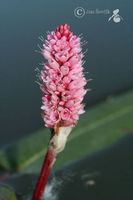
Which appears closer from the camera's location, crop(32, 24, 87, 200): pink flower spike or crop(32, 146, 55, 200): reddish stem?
crop(32, 24, 87, 200): pink flower spike

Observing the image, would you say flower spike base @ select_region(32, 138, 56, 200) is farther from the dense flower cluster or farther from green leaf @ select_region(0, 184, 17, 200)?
green leaf @ select_region(0, 184, 17, 200)

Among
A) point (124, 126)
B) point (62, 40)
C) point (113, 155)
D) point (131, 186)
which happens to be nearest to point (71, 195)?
point (131, 186)

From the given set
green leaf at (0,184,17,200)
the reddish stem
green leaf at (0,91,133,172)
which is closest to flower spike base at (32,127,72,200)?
the reddish stem

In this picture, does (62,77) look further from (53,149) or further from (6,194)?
(6,194)

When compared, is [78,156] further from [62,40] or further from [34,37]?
[34,37]

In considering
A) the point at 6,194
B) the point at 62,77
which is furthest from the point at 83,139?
the point at 62,77
